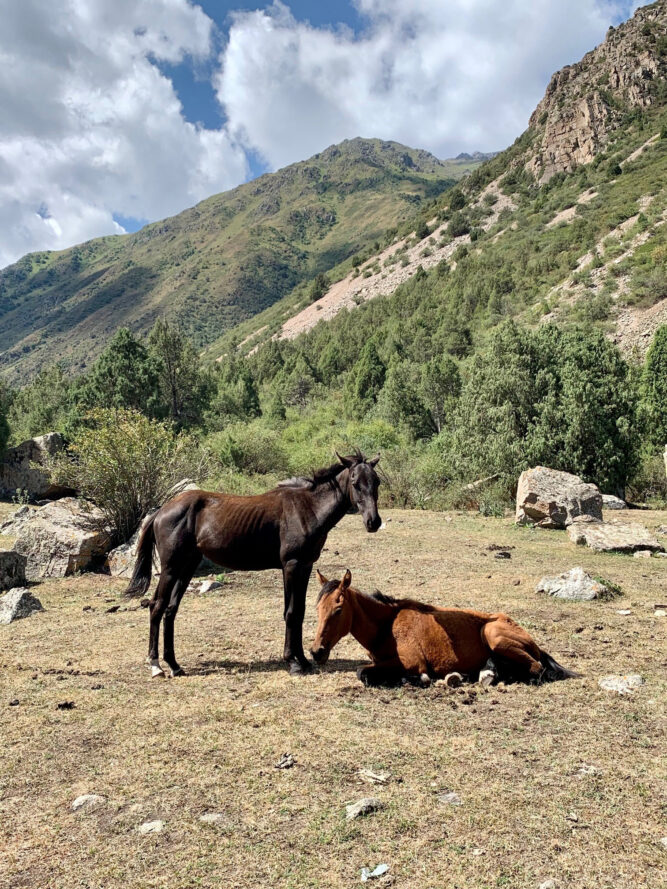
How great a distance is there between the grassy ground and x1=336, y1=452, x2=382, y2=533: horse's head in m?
1.83

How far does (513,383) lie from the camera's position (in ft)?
74.4

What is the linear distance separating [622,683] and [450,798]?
2725 millimetres

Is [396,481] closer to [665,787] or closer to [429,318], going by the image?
[665,787]

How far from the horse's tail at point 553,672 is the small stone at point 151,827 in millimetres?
3902

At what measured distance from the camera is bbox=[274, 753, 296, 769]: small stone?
3930mm

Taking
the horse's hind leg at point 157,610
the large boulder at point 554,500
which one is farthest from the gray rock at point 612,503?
the horse's hind leg at point 157,610

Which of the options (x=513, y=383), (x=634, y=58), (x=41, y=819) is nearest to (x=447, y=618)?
(x=41, y=819)

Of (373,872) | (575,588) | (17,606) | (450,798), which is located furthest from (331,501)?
(17,606)

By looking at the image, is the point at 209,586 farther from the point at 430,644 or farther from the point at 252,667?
the point at 430,644

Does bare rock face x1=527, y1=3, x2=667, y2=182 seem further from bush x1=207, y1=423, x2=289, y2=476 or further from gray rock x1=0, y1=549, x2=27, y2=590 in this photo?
gray rock x1=0, y1=549, x2=27, y2=590

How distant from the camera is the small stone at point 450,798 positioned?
3439 millimetres

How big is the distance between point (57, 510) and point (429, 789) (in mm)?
12131

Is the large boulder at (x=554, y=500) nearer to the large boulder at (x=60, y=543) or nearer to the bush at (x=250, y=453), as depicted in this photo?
the large boulder at (x=60, y=543)

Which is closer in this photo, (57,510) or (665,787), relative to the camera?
(665,787)
